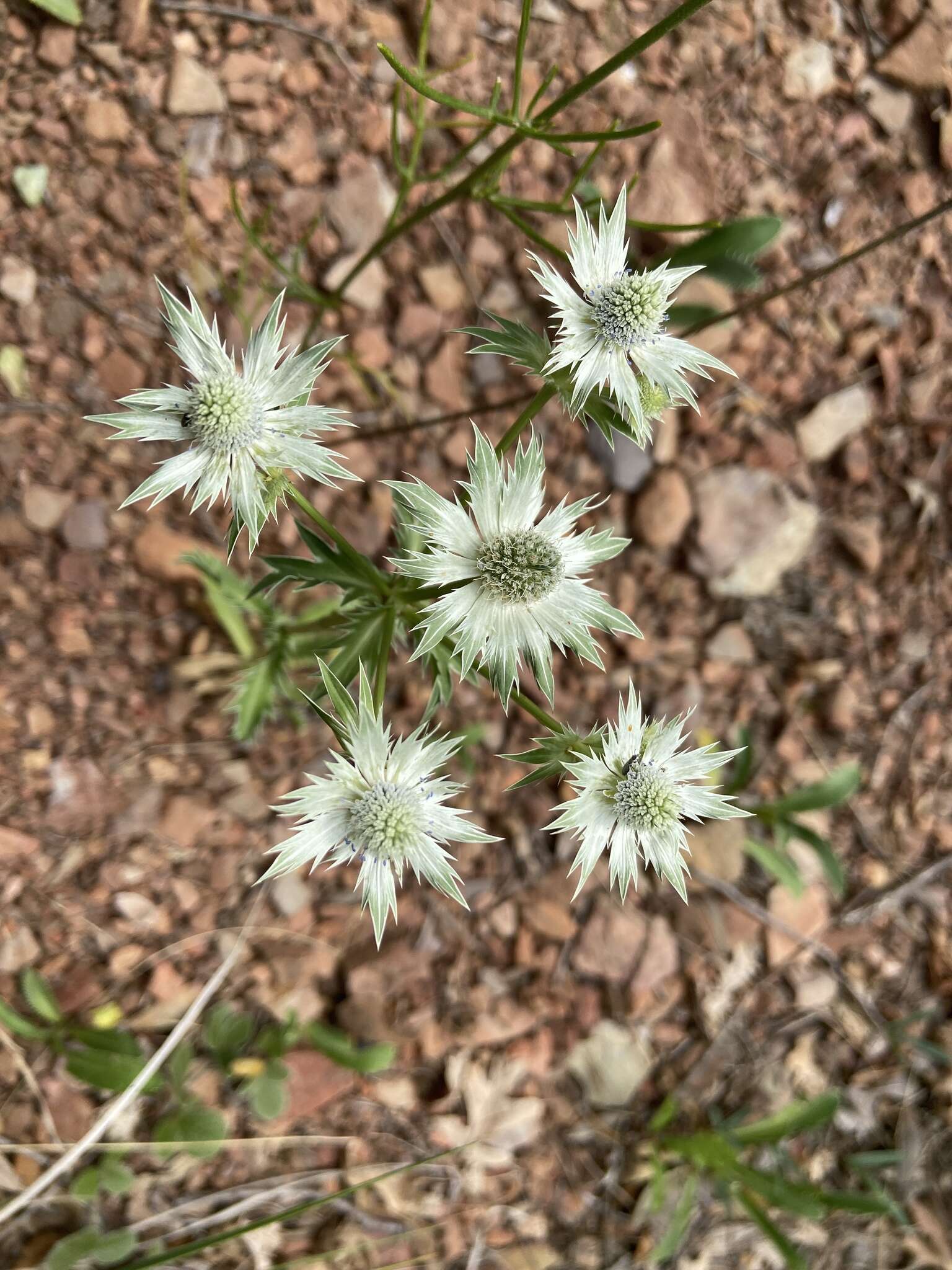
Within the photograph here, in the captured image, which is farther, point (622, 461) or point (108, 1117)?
point (622, 461)

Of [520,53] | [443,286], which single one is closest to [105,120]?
[443,286]

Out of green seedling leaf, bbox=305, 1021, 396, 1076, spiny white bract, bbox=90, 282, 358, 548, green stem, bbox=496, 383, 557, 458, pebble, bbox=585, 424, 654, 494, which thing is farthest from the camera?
pebble, bbox=585, 424, 654, 494

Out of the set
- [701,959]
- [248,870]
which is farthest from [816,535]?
[248,870]

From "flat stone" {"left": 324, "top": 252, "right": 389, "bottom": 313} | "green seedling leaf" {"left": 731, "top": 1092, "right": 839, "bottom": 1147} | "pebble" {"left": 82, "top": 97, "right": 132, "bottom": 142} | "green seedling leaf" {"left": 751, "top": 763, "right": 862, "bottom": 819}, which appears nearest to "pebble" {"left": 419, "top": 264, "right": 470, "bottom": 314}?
"flat stone" {"left": 324, "top": 252, "right": 389, "bottom": 313}

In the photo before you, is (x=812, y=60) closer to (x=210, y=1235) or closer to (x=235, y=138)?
(x=235, y=138)

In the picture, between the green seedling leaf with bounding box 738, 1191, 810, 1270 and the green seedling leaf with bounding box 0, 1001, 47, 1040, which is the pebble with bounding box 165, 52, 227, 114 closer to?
the green seedling leaf with bounding box 0, 1001, 47, 1040

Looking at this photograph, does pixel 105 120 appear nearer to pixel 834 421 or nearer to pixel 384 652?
pixel 384 652

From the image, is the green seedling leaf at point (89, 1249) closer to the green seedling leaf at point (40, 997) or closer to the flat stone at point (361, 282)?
the green seedling leaf at point (40, 997)

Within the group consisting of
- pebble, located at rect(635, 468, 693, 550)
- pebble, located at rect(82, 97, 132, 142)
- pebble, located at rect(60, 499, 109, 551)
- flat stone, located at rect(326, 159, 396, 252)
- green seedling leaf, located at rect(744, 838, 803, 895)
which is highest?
pebble, located at rect(82, 97, 132, 142)
